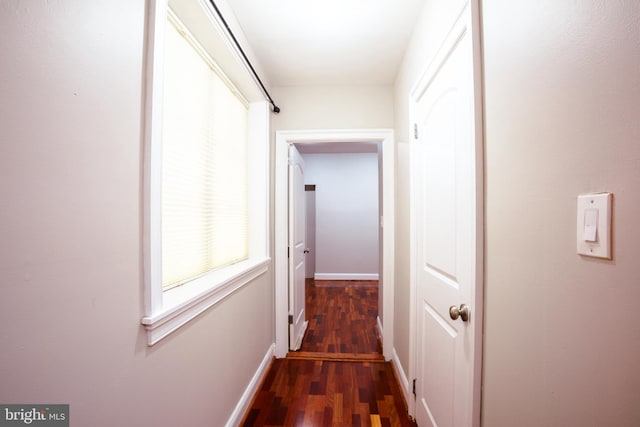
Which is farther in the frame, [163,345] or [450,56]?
[450,56]

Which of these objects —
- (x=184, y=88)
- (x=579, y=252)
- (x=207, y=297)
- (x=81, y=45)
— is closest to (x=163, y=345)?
(x=207, y=297)

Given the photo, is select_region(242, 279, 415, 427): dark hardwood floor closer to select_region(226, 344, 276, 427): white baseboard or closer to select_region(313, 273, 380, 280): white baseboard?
select_region(226, 344, 276, 427): white baseboard

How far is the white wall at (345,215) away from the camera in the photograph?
5.63 meters

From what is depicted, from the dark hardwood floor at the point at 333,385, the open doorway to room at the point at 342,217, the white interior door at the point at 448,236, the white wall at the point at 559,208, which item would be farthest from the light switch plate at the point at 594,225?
the open doorway to room at the point at 342,217

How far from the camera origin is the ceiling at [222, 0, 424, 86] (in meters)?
1.60

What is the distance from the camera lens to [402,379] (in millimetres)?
2039

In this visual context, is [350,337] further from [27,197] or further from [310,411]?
[27,197]

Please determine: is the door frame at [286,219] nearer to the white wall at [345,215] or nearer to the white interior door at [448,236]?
the white interior door at [448,236]

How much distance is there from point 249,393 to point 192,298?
1.13m

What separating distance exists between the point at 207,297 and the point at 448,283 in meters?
1.13

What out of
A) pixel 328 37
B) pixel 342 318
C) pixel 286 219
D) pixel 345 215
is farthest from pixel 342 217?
pixel 328 37

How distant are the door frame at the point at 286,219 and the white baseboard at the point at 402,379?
12 centimetres

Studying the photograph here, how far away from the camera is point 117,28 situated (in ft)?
2.54

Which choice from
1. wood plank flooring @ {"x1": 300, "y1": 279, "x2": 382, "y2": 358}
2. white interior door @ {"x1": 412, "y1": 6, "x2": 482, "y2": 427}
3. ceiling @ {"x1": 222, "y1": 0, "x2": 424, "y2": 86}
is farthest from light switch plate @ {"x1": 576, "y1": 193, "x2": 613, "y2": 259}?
wood plank flooring @ {"x1": 300, "y1": 279, "x2": 382, "y2": 358}
